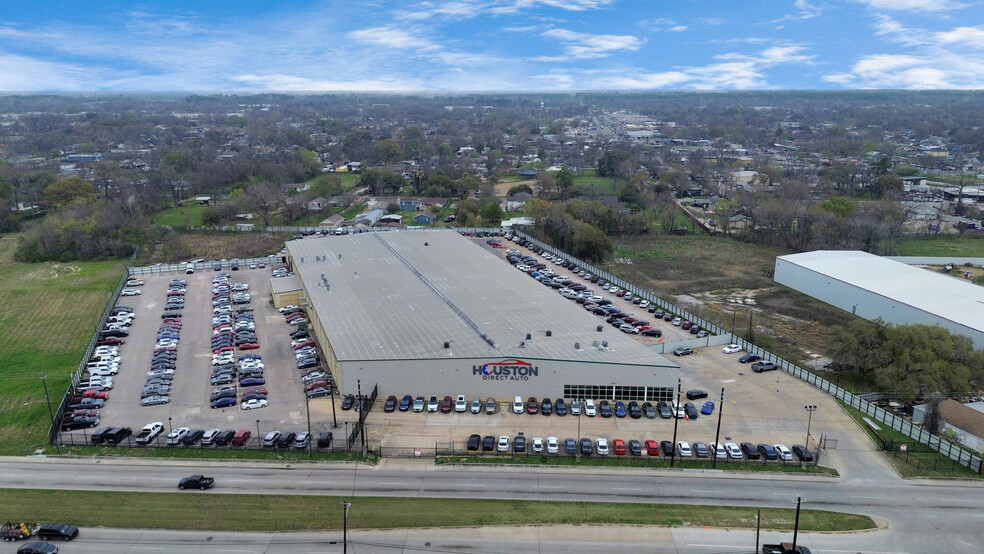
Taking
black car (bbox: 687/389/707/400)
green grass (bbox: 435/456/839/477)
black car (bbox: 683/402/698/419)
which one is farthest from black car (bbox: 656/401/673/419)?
green grass (bbox: 435/456/839/477)

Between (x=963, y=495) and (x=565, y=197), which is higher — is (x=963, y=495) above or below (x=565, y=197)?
below

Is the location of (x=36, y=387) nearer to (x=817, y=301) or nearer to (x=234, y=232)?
(x=234, y=232)

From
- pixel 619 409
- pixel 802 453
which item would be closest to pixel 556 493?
pixel 619 409

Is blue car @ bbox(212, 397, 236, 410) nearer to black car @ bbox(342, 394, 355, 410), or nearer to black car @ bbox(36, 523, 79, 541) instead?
black car @ bbox(342, 394, 355, 410)

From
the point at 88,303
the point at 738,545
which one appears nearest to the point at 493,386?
the point at 738,545

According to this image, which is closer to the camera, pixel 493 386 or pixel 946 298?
pixel 493 386

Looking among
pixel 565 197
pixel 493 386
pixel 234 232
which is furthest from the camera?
pixel 565 197

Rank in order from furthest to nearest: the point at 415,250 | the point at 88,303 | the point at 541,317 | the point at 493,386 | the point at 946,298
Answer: the point at 415,250 → the point at 88,303 → the point at 946,298 → the point at 541,317 → the point at 493,386
